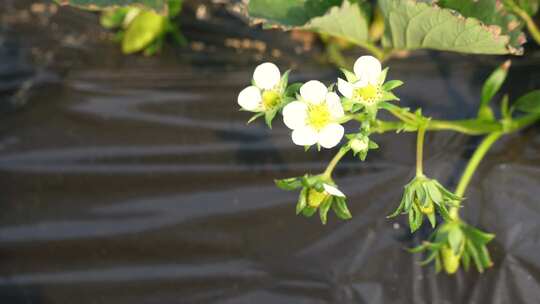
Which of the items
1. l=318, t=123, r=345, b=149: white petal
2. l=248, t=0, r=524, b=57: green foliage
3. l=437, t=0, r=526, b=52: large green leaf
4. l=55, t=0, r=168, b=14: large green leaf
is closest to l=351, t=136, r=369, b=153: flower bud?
l=318, t=123, r=345, b=149: white petal

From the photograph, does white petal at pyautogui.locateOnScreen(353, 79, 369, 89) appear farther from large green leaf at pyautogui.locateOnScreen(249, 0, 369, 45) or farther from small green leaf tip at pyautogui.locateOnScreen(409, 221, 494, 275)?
small green leaf tip at pyautogui.locateOnScreen(409, 221, 494, 275)

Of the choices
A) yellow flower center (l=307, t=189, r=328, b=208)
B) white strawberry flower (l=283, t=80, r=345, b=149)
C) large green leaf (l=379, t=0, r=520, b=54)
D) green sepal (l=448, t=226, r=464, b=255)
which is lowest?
green sepal (l=448, t=226, r=464, b=255)

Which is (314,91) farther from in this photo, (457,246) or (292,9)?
(457,246)

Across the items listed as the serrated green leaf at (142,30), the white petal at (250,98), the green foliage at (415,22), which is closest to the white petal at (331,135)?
the white petal at (250,98)

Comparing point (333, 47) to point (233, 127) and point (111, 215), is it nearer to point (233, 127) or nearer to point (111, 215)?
point (233, 127)

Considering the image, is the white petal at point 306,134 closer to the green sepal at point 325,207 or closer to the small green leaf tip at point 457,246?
the green sepal at point 325,207
